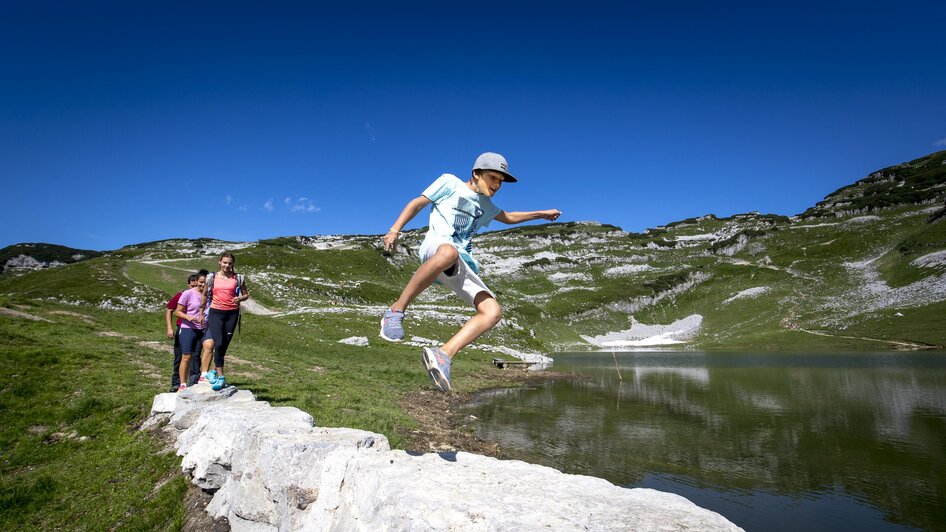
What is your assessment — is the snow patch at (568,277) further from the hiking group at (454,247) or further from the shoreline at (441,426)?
the hiking group at (454,247)

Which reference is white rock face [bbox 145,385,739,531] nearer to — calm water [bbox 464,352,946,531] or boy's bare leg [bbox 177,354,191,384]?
boy's bare leg [bbox 177,354,191,384]

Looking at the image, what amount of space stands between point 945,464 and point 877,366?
Answer: 44219mm

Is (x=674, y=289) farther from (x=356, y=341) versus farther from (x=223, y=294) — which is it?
(x=223, y=294)

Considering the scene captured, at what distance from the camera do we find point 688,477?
567 inches

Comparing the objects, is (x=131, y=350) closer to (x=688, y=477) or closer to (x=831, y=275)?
(x=688, y=477)

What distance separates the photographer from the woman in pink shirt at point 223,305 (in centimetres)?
1166

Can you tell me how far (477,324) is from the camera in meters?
6.00

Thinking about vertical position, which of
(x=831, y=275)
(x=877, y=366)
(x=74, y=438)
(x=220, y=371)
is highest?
(x=831, y=275)

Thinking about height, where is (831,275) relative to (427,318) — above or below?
above

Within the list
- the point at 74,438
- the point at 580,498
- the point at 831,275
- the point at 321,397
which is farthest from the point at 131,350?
the point at 831,275

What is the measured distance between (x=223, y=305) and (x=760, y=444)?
20.0 m

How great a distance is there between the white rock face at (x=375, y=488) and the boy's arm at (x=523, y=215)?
3493mm

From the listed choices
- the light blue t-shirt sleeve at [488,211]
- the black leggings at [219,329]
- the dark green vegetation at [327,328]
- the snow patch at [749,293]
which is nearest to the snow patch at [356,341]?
the dark green vegetation at [327,328]

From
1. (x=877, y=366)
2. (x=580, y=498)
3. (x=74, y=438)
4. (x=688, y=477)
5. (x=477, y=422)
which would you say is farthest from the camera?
(x=877, y=366)
